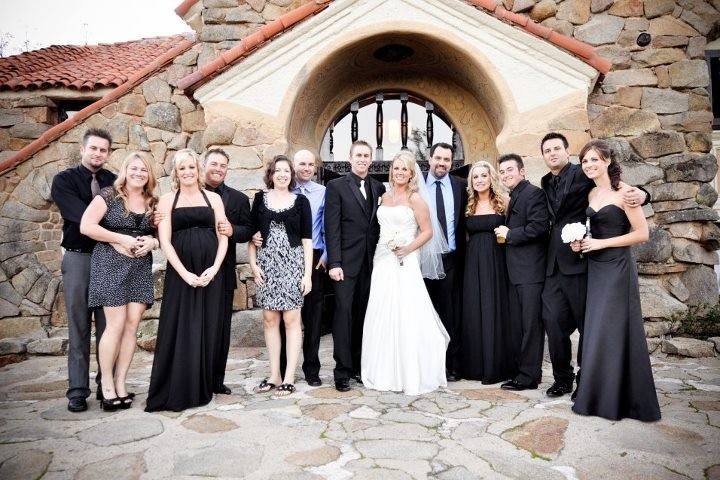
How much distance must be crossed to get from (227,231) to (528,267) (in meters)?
2.47

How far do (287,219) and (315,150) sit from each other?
313cm

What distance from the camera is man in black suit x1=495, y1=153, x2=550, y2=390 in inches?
146

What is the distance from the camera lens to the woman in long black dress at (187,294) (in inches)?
131

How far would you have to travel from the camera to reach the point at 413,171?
394 cm

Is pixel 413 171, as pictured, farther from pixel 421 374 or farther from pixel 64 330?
pixel 64 330

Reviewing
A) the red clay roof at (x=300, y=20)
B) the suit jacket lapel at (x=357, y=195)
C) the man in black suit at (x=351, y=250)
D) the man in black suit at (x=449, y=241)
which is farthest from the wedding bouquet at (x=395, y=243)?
the red clay roof at (x=300, y=20)

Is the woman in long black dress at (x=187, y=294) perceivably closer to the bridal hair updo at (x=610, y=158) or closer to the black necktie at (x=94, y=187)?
the black necktie at (x=94, y=187)

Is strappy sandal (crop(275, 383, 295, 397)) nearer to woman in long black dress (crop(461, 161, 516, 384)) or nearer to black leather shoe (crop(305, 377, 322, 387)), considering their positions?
black leather shoe (crop(305, 377, 322, 387))

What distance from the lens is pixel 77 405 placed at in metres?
3.30

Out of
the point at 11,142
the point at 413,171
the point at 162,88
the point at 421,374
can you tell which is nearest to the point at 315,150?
the point at 162,88

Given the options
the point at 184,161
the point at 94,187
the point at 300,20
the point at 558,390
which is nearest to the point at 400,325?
the point at 558,390

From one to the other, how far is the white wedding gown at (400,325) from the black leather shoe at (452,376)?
0.69 feet

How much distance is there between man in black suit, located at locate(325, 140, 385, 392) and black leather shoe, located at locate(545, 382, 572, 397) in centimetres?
160

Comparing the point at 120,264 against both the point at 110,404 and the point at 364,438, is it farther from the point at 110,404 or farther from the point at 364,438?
the point at 364,438
